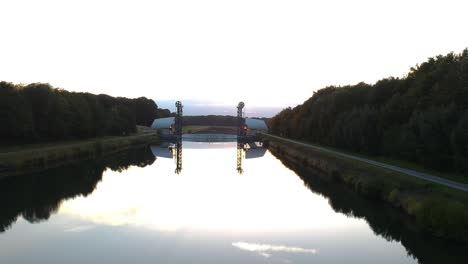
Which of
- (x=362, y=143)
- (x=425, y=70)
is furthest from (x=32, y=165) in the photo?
(x=425, y=70)

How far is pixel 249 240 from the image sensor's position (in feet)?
58.1

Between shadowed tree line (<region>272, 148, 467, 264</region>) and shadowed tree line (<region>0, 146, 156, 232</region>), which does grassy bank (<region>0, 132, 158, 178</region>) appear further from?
shadowed tree line (<region>272, 148, 467, 264</region>)

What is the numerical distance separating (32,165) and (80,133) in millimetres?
22678

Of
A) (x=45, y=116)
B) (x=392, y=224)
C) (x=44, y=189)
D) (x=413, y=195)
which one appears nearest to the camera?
(x=392, y=224)

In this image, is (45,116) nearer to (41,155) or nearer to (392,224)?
(41,155)

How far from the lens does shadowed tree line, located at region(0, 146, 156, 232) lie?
73.7 feet

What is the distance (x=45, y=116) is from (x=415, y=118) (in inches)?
1502

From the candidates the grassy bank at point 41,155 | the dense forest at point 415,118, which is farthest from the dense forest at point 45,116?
the dense forest at point 415,118

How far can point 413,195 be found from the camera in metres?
20.6

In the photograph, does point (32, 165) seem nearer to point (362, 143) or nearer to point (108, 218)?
point (108, 218)

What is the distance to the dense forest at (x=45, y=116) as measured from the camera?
4238 centimetres

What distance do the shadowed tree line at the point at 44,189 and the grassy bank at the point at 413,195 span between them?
16.6m

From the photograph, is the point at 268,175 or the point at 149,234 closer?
the point at 149,234

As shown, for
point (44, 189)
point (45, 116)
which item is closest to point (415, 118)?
point (44, 189)
